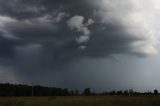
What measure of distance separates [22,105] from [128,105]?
454 inches

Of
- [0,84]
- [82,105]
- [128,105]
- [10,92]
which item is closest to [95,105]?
[82,105]

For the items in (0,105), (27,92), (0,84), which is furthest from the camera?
(0,84)

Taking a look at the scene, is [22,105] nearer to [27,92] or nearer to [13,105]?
[13,105]

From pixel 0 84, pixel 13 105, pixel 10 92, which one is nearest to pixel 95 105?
pixel 13 105

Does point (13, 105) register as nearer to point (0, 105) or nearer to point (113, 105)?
point (0, 105)

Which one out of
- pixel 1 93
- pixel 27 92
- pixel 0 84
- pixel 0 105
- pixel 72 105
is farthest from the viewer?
pixel 0 84

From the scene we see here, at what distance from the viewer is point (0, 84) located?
429ft

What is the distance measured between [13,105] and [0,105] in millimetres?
1309

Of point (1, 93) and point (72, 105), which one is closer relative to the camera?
point (72, 105)

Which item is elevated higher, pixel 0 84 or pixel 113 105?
pixel 0 84

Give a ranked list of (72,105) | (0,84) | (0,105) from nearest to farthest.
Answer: (0,105) → (72,105) → (0,84)

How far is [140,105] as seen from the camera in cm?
2973

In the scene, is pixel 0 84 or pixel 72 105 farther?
pixel 0 84

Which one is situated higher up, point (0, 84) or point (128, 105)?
point (0, 84)
